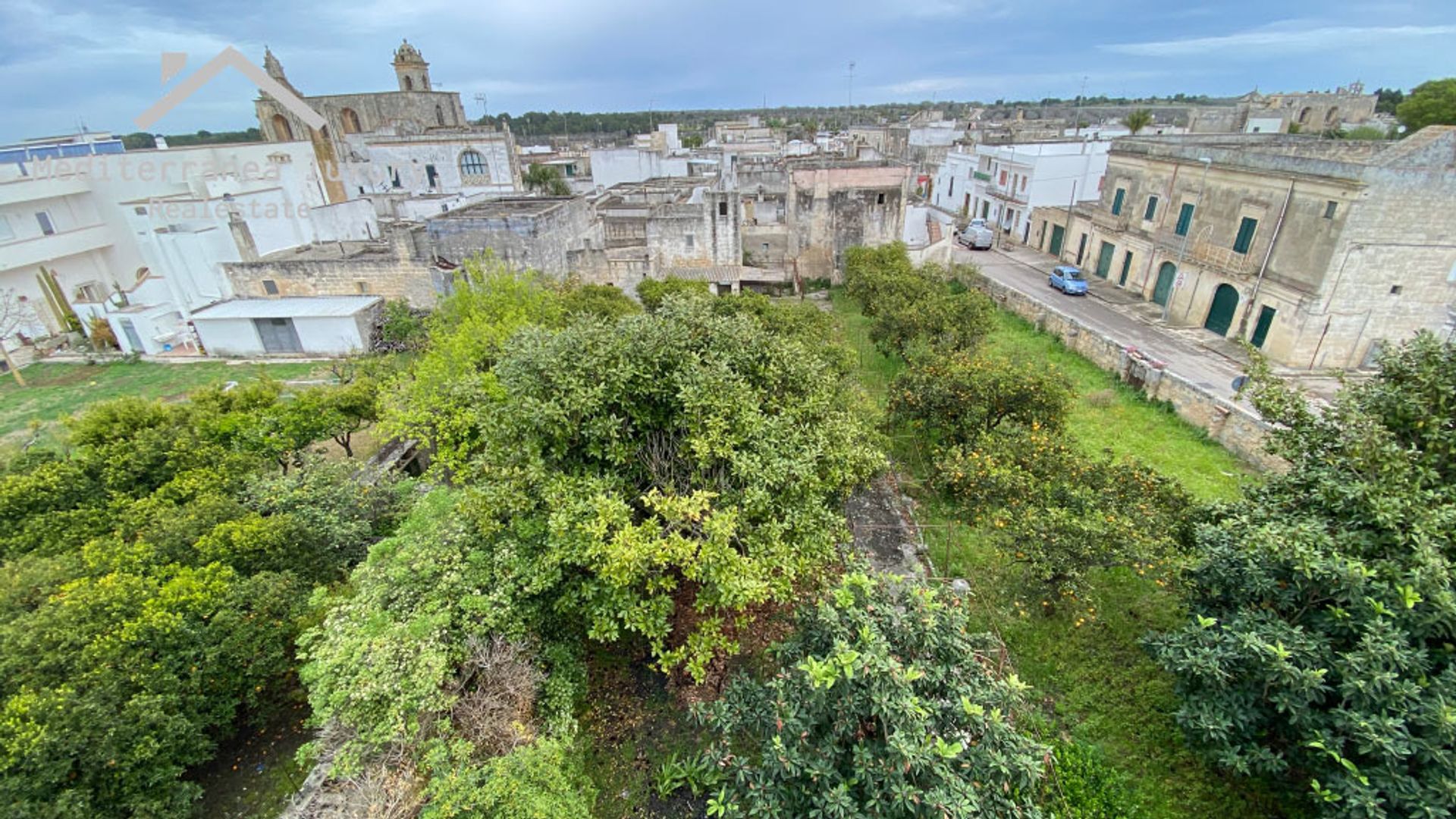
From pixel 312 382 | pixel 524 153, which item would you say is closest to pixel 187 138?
pixel 524 153

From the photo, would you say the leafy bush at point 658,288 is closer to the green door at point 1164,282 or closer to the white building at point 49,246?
the green door at point 1164,282

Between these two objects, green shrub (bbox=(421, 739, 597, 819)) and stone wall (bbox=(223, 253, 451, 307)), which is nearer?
green shrub (bbox=(421, 739, 597, 819))

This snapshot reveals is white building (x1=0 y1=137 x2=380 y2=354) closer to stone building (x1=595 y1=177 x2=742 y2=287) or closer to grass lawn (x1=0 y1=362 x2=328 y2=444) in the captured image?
grass lawn (x1=0 y1=362 x2=328 y2=444)

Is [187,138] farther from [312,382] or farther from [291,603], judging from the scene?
[291,603]

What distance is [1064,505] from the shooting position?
10.6m

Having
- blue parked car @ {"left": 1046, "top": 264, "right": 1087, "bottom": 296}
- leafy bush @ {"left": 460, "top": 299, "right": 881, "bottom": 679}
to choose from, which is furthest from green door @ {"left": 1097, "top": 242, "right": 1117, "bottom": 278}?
leafy bush @ {"left": 460, "top": 299, "right": 881, "bottom": 679}

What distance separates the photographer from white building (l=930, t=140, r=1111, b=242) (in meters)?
38.2

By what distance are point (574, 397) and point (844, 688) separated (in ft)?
17.4

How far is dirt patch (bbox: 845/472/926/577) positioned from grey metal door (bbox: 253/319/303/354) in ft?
82.8

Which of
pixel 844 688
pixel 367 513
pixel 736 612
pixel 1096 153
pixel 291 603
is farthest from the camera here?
pixel 1096 153

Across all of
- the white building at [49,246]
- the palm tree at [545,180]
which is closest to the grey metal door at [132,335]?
the white building at [49,246]

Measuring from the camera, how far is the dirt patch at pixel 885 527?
43.1ft

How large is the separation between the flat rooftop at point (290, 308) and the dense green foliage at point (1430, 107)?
75152mm

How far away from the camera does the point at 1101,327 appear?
26344mm
